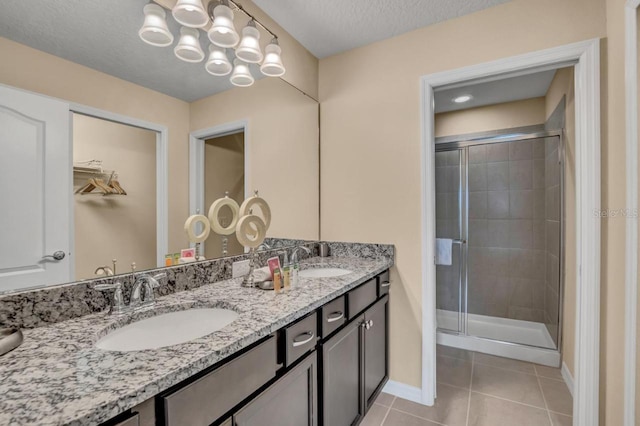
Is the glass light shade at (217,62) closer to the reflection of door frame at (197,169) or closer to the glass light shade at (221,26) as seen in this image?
the glass light shade at (221,26)

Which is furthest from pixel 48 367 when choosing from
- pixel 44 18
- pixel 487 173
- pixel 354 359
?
pixel 487 173

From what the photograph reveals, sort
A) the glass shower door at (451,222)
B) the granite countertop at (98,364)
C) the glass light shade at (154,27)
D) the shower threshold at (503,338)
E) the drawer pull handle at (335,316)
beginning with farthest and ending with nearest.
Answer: the glass shower door at (451,222) → the shower threshold at (503,338) → the drawer pull handle at (335,316) → the glass light shade at (154,27) → the granite countertop at (98,364)

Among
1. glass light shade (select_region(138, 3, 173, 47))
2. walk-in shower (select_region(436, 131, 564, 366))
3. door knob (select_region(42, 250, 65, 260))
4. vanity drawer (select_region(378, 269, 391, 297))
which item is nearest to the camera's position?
door knob (select_region(42, 250, 65, 260))

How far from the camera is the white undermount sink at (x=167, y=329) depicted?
2.97 ft

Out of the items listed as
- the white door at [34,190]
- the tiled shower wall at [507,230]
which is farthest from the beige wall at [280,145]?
the tiled shower wall at [507,230]

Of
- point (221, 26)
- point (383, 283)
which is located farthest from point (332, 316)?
point (221, 26)

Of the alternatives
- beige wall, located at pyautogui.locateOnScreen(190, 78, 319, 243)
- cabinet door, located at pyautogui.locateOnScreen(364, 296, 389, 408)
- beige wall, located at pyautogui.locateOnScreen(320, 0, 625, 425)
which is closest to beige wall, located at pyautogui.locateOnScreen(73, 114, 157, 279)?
beige wall, located at pyautogui.locateOnScreen(190, 78, 319, 243)

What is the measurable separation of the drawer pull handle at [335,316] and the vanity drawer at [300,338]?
0.33ft

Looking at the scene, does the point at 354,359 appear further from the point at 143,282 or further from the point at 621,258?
the point at 621,258

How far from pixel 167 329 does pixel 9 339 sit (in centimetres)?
40

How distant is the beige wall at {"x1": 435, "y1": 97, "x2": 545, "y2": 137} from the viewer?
299 centimetres

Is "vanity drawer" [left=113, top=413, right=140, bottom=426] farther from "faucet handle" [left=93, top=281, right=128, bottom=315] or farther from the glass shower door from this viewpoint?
the glass shower door

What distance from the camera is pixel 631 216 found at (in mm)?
1249

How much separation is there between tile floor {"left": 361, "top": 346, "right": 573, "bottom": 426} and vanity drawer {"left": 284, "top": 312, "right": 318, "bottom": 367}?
0.97 m
